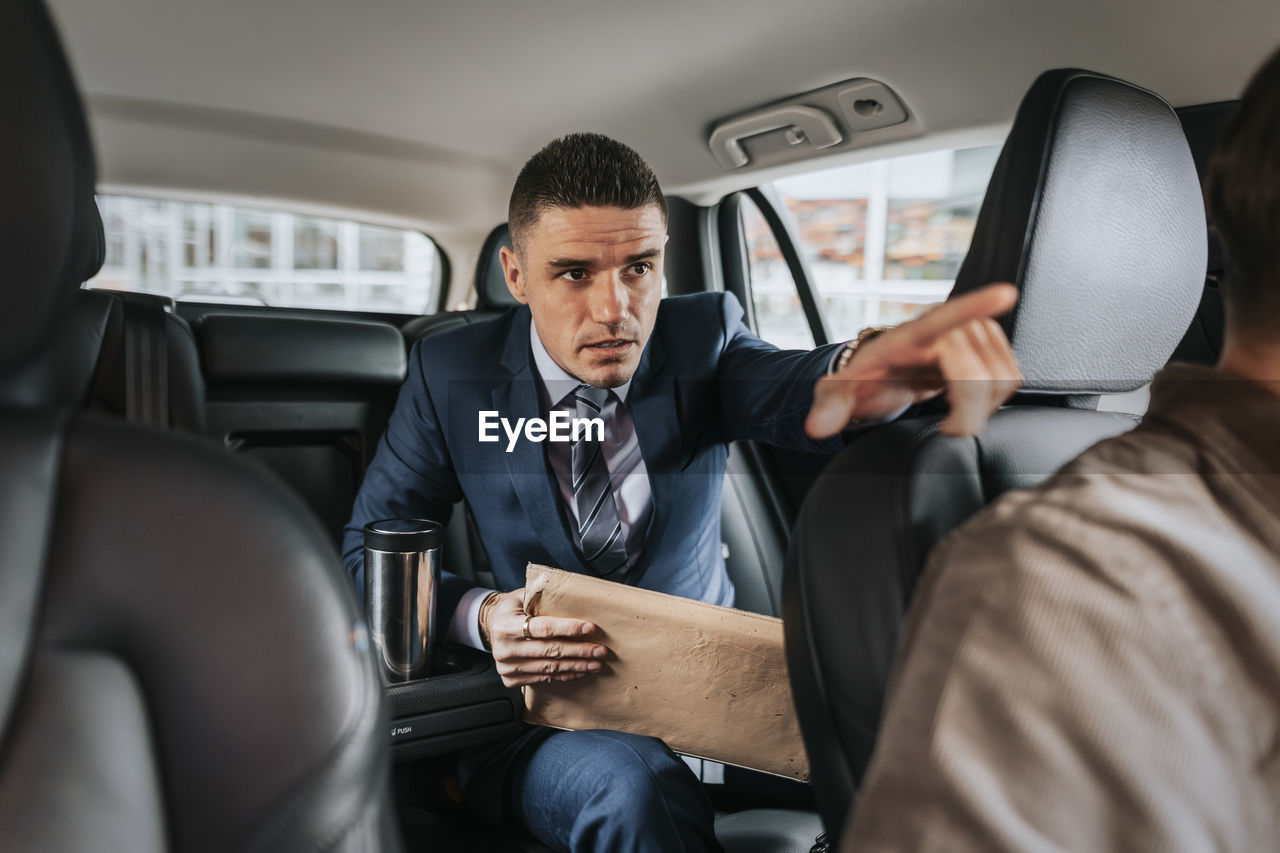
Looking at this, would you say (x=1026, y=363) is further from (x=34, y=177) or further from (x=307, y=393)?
(x=307, y=393)

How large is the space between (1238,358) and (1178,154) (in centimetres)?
43

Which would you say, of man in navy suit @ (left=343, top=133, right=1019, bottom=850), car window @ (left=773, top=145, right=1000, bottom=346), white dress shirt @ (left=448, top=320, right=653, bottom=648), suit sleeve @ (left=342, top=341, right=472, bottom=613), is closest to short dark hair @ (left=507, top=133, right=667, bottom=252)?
man in navy suit @ (left=343, top=133, right=1019, bottom=850)

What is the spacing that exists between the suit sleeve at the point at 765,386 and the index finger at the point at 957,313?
1.51ft

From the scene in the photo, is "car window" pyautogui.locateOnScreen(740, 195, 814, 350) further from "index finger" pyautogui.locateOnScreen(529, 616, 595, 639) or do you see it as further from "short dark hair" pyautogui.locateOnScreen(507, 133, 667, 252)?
"index finger" pyautogui.locateOnScreen(529, 616, 595, 639)

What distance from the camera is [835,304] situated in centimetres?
202

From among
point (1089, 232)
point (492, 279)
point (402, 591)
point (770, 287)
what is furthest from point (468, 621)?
point (492, 279)

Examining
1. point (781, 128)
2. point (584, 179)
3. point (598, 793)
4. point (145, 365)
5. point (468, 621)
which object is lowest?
point (598, 793)

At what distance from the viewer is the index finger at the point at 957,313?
0.65 meters

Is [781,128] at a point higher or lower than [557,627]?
higher

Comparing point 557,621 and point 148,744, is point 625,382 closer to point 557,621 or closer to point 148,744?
point 557,621

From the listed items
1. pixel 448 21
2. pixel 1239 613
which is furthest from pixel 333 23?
pixel 1239 613

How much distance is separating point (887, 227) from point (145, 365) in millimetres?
1513

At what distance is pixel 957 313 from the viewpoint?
0.67m

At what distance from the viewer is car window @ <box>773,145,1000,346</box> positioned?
1670 millimetres
